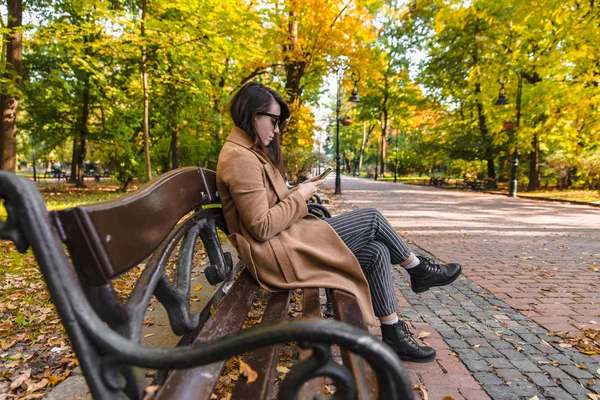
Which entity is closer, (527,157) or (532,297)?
(532,297)

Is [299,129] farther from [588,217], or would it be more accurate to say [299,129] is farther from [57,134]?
[57,134]

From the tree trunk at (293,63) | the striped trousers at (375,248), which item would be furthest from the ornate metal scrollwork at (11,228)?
the tree trunk at (293,63)

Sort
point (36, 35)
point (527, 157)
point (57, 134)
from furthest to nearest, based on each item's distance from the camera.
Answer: point (527, 157)
point (57, 134)
point (36, 35)

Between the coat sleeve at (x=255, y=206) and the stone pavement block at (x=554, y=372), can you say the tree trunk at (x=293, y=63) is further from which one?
the stone pavement block at (x=554, y=372)

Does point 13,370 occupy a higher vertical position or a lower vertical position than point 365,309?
lower

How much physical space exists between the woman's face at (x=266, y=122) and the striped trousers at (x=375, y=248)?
0.67m

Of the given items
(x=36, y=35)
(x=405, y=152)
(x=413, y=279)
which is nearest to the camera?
(x=413, y=279)

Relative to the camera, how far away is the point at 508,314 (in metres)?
3.16

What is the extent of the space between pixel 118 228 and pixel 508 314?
124 inches

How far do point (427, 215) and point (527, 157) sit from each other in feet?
47.1

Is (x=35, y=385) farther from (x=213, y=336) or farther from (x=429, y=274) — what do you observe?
(x=429, y=274)

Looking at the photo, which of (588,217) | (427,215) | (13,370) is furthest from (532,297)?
(588,217)

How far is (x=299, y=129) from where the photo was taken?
37.9ft

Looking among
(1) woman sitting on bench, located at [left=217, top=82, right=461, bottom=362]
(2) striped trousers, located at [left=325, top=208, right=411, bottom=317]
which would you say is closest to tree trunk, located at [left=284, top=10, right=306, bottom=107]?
(1) woman sitting on bench, located at [left=217, top=82, right=461, bottom=362]
